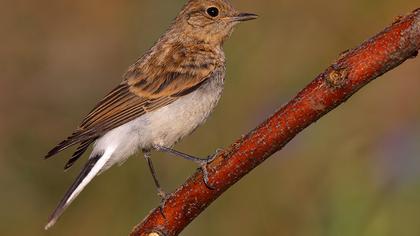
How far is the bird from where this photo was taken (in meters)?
5.21

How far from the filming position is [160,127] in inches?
215

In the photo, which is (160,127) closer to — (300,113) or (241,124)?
(241,124)

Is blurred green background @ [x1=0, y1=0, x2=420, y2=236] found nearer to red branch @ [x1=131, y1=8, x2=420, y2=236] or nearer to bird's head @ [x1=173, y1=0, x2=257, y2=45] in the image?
bird's head @ [x1=173, y1=0, x2=257, y2=45]

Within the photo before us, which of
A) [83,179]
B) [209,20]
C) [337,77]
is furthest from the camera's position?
[209,20]

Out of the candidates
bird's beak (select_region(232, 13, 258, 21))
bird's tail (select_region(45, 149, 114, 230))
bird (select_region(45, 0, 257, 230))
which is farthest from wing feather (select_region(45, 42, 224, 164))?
bird's beak (select_region(232, 13, 258, 21))

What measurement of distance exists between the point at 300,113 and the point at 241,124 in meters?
3.21

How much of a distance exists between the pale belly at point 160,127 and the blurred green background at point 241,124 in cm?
52

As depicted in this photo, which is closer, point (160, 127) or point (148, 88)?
point (160, 127)

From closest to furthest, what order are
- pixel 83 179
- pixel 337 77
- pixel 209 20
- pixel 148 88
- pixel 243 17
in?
pixel 337 77
pixel 83 179
pixel 148 88
pixel 243 17
pixel 209 20

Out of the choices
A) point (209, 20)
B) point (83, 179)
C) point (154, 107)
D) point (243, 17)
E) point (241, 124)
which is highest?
point (209, 20)

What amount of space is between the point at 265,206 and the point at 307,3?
100 inches

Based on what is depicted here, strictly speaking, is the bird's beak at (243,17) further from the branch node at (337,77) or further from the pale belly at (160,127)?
the branch node at (337,77)

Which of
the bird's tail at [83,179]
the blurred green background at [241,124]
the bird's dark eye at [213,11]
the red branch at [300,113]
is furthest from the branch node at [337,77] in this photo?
the bird's dark eye at [213,11]

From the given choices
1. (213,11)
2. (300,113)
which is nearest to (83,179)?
(300,113)
